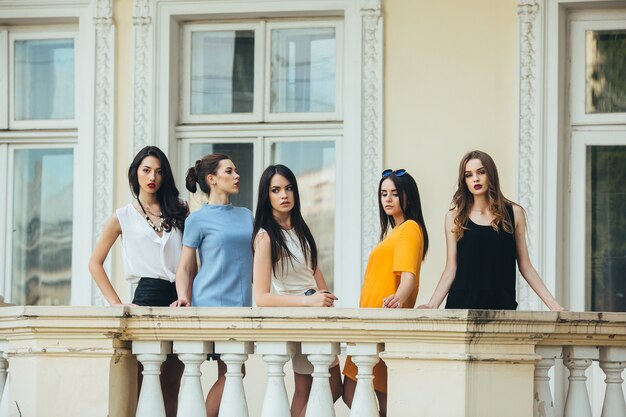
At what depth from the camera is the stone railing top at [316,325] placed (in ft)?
20.4

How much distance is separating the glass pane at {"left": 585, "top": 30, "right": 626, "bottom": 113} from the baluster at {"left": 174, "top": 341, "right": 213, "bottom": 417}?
4190 millimetres

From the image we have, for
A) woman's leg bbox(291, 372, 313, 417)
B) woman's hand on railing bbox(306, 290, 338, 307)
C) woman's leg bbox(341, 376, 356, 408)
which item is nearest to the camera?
woman's hand on railing bbox(306, 290, 338, 307)

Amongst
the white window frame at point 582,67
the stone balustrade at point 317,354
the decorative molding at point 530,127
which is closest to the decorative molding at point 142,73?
the decorative molding at point 530,127

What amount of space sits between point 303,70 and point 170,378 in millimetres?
3835

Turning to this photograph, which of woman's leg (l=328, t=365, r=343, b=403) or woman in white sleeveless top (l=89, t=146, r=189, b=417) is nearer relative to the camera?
woman's leg (l=328, t=365, r=343, b=403)

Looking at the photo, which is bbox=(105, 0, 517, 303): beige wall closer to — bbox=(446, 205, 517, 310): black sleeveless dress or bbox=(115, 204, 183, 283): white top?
bbox=(446, 205, 517, 310): black sleeveless dress

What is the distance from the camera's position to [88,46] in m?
10.6

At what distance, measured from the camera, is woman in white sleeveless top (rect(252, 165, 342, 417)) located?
699 cm

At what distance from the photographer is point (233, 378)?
6.58 meters

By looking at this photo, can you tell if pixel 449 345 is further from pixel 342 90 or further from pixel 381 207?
pixel 342 90

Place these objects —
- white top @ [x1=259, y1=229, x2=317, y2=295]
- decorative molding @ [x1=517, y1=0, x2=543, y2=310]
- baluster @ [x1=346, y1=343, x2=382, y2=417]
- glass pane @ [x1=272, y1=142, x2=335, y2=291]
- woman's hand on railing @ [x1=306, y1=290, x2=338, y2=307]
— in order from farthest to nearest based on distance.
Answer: glass pane @ [x1=272, y1=142, x2=335, y2=291]
decorative molding @ [x1=517, y1=0, x2=543, y2=310]
white top @ [x1=259, y1=229, x2=317, y2=295]
woman's hand on railing @ [x1=306, y1=290, x2=338, y2=307]
baluster @ [x1=346, y1=343, x2=382, y2=417]

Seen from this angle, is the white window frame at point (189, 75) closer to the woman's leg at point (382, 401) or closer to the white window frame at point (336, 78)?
the white window frame at point (336, 78)

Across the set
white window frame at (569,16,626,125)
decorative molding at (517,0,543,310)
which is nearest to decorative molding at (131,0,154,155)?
Result: decorative molding at (517,0,543,310)

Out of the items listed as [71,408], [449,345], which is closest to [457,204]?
[449,345]
